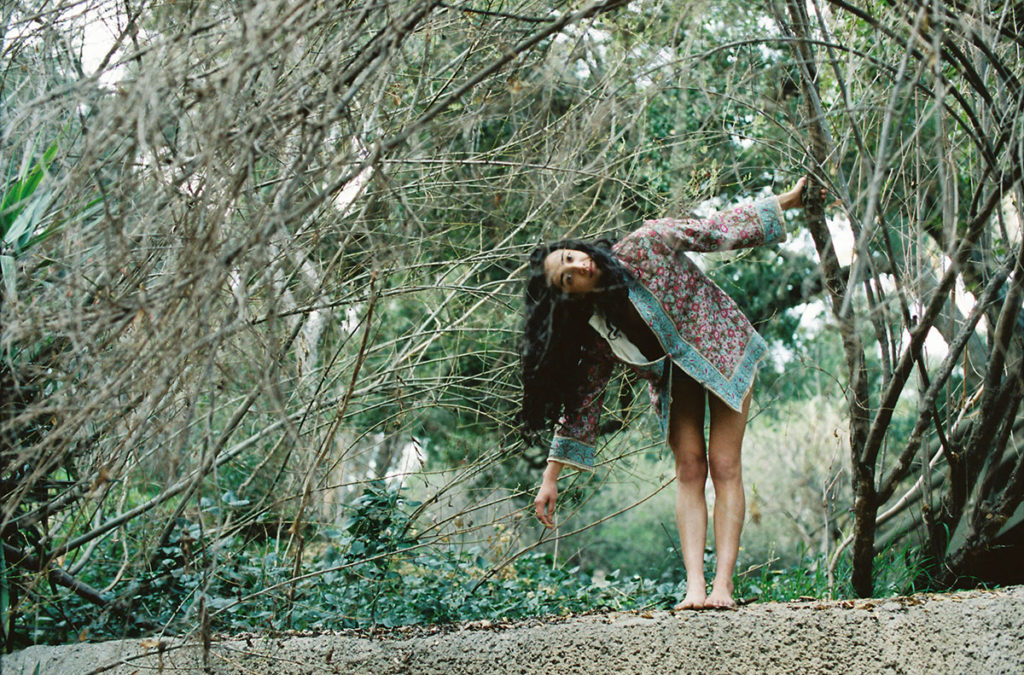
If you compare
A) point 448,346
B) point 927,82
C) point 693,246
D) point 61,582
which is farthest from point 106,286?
point 448,346

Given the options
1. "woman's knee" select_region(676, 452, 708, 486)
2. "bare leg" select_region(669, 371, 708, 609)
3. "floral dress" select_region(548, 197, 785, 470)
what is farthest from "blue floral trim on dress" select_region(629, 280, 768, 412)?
"woman's knee" select_region(676, 452, 708, 486)

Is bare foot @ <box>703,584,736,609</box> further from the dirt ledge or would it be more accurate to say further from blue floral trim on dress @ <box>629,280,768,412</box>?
blue floral trim on dress @ <box>629,280,768,412</box>

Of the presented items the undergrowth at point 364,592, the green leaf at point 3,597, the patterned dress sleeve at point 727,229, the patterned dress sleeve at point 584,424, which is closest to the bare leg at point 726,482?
the patterned dress sleeve at point 584,424

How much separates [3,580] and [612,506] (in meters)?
9.54

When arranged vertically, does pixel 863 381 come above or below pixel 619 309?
below

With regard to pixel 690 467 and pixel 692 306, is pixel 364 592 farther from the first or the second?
pixel 692 306

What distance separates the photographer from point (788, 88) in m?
5.41

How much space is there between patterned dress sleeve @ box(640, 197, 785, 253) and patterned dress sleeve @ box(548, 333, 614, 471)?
1.67 ft

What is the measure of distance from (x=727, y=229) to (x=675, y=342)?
41 cm

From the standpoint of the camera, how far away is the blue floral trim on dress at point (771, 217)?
9.65 ft

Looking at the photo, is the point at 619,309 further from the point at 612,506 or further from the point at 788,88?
the point at 612,506

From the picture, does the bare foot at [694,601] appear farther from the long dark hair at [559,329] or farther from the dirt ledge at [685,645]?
the long dark hair at [559,329]

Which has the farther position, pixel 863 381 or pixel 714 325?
pixel 863 381

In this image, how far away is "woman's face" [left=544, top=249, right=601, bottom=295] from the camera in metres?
2.80
